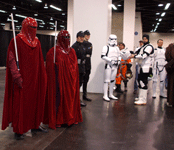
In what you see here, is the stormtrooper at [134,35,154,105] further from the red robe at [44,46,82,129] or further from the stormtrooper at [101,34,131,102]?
the red robe at [44,46,82,129]

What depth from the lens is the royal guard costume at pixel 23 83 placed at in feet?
8.88

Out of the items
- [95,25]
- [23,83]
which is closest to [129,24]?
[95,25]

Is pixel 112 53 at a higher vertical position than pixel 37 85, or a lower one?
higher

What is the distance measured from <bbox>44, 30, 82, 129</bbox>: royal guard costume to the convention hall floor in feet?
0.61

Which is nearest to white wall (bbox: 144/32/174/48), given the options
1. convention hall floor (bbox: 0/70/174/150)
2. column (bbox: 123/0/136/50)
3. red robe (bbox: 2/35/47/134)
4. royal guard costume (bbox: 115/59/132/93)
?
column (bbox: 123/0/136/50)

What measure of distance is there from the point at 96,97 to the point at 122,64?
66.3 inches

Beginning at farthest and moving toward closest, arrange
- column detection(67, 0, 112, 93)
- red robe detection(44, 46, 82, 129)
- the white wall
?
the white wall, column detection(67, 0, 112, 93), red robe detection(44, 46, 82, 129)

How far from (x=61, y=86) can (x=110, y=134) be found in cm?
103

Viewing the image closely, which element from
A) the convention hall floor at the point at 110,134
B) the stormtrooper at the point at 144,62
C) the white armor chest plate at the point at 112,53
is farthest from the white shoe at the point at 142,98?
the white armor chest plate at the point at 112,53

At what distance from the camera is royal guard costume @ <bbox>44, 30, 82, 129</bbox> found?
327 cm

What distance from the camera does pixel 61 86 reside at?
3307mm

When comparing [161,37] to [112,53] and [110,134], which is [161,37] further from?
[110,134]

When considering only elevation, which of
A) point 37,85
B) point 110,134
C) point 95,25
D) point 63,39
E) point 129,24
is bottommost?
point 110,134

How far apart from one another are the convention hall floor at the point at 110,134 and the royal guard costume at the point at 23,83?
0.90ft
